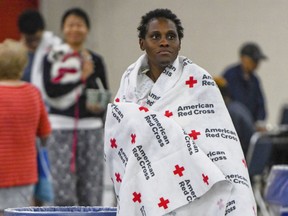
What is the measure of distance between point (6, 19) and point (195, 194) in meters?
9.83

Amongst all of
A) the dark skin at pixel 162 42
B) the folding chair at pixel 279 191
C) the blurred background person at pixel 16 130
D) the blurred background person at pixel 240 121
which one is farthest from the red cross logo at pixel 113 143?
the blurred background person at pixel 240 121

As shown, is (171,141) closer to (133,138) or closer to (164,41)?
(133,138)

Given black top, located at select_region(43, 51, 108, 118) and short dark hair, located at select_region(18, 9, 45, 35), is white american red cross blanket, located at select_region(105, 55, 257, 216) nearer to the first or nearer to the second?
black top, located at select_region(43, 51, 108, 118)

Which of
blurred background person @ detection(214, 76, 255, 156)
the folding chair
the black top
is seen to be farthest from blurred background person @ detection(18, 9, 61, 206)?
the folding chair

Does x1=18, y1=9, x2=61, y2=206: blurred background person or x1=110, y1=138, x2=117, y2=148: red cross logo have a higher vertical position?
x1=110, y1=138, x2=117, y2=148: red cross logo

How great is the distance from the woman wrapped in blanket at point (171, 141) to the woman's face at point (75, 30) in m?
4.07

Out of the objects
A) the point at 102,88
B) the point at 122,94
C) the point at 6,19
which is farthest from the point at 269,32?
the point at 122,94

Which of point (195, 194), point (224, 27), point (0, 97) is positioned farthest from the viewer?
point (224, 27)

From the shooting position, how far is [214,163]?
4.34m

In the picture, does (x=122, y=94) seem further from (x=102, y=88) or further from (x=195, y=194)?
(x=102, y=88)

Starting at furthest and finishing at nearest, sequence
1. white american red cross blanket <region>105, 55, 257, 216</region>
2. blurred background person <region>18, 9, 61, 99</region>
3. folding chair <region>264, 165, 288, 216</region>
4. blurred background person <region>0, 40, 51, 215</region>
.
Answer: blurred background person <region>18, 9, 61, 99</region>, blurred background person <region>0, 40, 51, 215</region>, folding chair <region>264, 165, 288, 216</region>, white american red cross blanket <region>105, 55, 257, 216</region>

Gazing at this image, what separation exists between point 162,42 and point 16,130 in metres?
2.51

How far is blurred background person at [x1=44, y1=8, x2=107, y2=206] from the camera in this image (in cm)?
851

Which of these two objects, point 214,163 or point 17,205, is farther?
point 17,205
